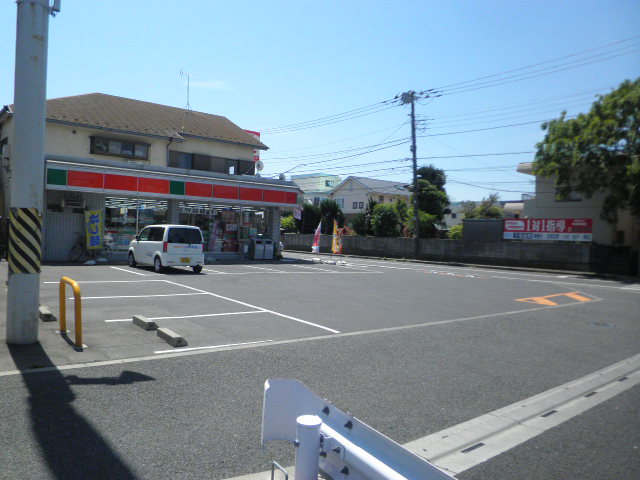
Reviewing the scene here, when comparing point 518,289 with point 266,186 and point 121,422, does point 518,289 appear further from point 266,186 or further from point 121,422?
point 121,422

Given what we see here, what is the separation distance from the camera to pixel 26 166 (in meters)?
6.96

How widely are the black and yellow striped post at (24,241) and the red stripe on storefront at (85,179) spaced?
13960mm

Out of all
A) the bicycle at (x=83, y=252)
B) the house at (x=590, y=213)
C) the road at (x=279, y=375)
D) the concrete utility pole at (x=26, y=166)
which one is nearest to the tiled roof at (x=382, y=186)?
the house at (x=590, y=213)

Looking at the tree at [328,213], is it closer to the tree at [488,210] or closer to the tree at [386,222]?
the tree at [386,222]

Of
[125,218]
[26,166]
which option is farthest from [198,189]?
[26,166]

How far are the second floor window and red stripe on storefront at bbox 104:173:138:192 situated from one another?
5.20m

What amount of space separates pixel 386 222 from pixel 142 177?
80.6ft

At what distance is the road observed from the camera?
3.99 m

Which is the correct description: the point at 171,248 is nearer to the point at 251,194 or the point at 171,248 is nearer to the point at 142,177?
the point at 142,177

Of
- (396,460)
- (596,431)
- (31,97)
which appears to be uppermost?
(31,97)

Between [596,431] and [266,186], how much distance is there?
2317 cm

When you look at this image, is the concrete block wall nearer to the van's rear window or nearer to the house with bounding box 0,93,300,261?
the house with bounding box 0,93,300,261

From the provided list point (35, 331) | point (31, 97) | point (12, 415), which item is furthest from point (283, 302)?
point (12, 415)

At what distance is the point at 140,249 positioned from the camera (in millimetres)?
18938
